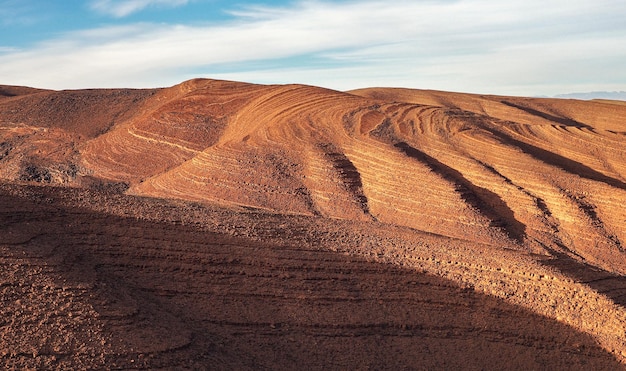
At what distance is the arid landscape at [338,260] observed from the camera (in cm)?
868

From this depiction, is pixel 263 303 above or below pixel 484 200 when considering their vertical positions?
below

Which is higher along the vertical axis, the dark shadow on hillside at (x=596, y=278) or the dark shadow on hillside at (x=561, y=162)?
the dark shadow on hillside at (x=561, y=162)

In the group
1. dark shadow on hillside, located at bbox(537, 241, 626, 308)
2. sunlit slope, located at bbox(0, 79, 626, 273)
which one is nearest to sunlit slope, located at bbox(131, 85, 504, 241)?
sunlit slope, located at bbox(0, 79, 626, 273)

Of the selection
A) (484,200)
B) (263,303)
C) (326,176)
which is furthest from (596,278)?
(326,176)

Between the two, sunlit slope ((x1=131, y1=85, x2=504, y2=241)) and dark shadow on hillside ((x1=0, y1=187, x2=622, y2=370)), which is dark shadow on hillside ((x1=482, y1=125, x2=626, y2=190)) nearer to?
sunlit slope ((x1=131, y1=85, x2=504, y2=241))

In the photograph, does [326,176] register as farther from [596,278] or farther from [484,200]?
[596,278]

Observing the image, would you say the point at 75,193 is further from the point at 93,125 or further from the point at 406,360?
the point at 93,125

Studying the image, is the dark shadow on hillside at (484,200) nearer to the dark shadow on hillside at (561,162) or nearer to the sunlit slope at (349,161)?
the sunlit slope at (349,161)

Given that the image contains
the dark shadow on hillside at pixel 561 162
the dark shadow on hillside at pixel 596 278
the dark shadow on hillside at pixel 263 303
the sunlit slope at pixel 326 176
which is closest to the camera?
the dark shadow on hillside at pixel 263 303

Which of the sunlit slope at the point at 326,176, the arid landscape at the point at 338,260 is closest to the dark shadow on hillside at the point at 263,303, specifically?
the arid landscape at the point at 338,260

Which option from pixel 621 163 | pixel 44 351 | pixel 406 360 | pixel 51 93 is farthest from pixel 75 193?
pixel 51 93

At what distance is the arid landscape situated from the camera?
868 cm

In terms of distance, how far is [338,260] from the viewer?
39.0 feet

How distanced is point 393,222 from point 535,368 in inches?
413
